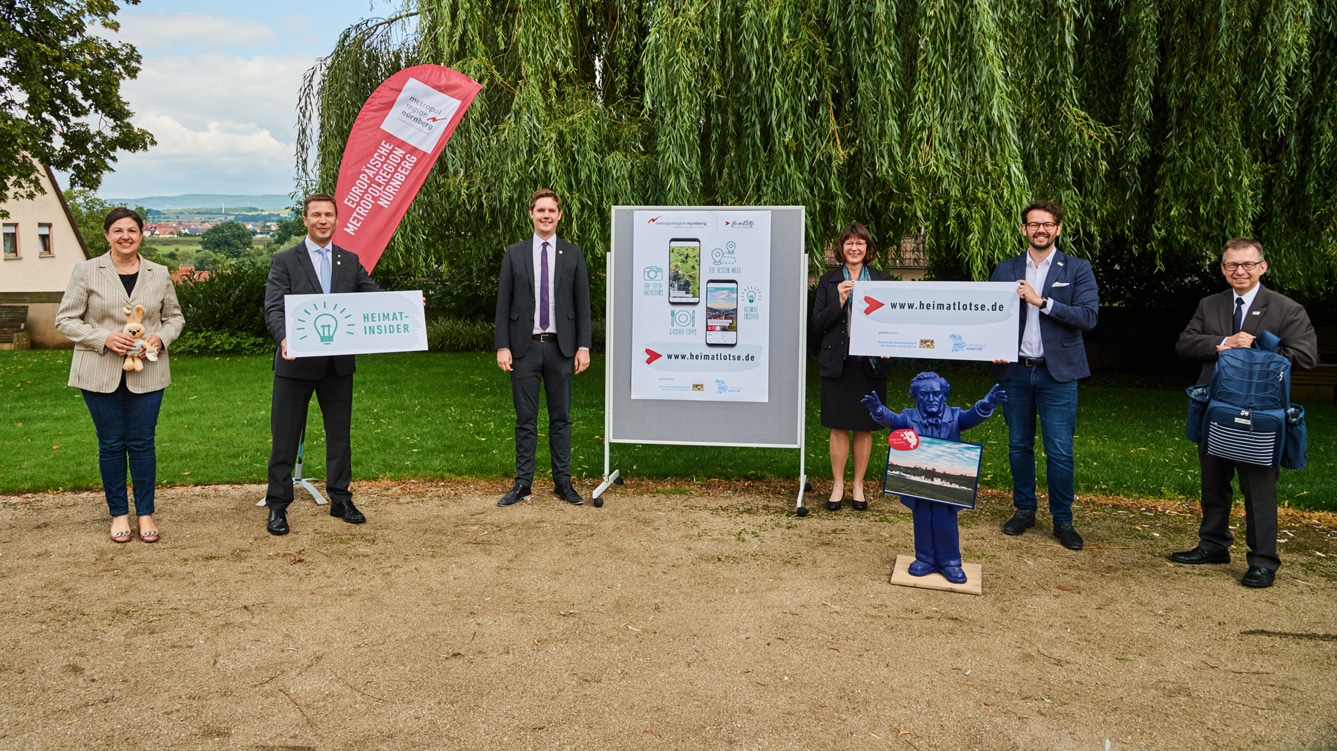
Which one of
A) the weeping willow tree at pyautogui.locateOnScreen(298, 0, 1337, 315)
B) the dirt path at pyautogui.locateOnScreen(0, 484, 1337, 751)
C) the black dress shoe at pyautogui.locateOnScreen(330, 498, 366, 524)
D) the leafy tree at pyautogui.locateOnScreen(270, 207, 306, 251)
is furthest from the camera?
the leafy tree at pyautogui.locateOnScreen(270, 207, 306, 251)

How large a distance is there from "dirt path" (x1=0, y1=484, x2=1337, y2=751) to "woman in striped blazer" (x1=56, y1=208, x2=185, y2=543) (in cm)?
39

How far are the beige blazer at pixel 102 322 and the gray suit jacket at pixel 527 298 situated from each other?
2.04 m

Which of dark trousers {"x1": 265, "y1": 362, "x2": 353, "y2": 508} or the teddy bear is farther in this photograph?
dark trousers {"x1": 265, "y1": 362, "x2": 353, "y2": 508}

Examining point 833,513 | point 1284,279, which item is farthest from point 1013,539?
point 1284,279

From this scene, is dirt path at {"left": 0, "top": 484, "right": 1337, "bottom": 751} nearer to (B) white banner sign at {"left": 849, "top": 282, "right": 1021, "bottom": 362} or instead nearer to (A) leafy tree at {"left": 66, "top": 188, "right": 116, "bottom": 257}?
(B) white banner sign at {"left": 849, "top": 282, "right": 1021, "bottom": 362}

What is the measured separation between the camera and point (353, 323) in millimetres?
5867

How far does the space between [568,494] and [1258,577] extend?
13.6 feet

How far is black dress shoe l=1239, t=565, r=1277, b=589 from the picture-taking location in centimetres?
497

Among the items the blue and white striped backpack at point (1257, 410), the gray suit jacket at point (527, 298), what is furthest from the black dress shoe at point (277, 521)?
the blue and white striped backpack at point (1257, 410)

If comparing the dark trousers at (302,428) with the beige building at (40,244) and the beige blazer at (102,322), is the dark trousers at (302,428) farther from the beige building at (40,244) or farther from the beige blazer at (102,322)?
the beige building at (40,244)

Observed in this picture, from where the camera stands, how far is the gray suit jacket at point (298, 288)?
5.85 m

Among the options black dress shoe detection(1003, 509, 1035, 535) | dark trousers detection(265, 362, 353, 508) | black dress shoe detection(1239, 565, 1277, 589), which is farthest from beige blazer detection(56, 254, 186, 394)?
black dress shoe detection(1239, 565, 1277, 589)

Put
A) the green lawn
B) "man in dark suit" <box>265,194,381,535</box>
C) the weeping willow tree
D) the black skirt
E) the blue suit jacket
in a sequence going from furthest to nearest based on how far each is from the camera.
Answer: the weeping willow tree → the green lawn → the black skirt → "man in dark suit" <box>265,194,381,535</box> → the blue suit jacket

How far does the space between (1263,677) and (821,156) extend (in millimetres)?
5564
